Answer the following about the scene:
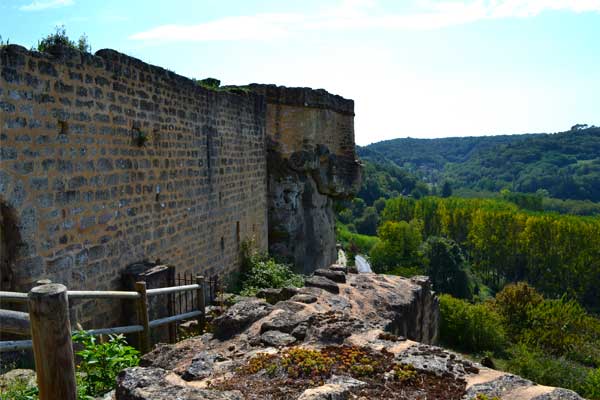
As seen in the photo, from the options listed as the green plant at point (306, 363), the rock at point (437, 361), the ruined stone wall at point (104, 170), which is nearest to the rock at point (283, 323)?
the green plant at point (306, 363)

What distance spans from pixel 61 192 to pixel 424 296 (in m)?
5.69

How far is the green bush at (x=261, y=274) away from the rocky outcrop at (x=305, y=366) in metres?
4.88

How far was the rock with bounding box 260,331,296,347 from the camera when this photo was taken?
4.54 metres

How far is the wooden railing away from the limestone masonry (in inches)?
35.1

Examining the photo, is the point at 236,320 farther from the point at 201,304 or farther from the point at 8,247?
the point at 8,247

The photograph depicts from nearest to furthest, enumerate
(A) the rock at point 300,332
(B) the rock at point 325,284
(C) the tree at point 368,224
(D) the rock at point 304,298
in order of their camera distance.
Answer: (A) the rock at point 300,332
(D) the rock at point 304,298
(B) the rock at point 325,284
(C) the tree at point 368,224

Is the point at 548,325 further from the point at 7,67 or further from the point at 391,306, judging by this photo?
the point at 7,67

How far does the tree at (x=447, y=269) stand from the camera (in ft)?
150

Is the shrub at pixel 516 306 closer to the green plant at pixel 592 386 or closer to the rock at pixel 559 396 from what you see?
the green plant at pixel 592 386

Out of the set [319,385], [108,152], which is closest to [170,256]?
[108,152]

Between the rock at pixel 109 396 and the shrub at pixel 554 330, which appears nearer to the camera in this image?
the rock at pixel 109 396

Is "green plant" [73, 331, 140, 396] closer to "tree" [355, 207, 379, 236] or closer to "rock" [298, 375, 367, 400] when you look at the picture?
"rock" [298, 375, 367, 400]

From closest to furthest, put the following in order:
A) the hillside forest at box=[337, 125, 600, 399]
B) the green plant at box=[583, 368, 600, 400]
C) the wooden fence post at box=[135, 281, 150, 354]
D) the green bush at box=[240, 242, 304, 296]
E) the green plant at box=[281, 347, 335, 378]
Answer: the green plant at box=[281, 347, 335, 378], the wooden fence post at box=[135, 281, 150, 354], the green bush at box=[240, 242, 304, 296], the green plant at box=[583, 368, 600, 400], the hillside forest at box=[337, 125, 600, 399]

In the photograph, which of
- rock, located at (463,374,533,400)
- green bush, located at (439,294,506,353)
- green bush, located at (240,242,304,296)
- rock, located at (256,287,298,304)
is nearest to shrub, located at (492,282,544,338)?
green bush, located at (439,294,506,353)
